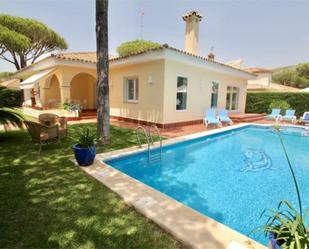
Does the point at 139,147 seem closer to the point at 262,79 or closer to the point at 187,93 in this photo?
the point at 187,93

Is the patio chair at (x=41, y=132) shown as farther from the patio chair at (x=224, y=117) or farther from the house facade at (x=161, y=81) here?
the patio chair at (x=224, y=117)

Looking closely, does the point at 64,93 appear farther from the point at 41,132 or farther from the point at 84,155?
the point at 84,155

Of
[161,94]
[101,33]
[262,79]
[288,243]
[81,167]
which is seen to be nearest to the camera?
[288,243]

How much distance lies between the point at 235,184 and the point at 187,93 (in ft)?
37.0

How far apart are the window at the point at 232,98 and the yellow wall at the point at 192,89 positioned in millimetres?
1715

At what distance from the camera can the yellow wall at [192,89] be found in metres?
15.8

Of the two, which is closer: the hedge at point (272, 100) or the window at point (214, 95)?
the window at point (214, 95)

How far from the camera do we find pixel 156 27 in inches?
1138

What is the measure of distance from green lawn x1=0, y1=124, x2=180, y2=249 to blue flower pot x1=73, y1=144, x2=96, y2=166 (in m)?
0.39

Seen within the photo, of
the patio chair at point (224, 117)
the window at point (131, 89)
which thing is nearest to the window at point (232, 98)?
the patio chair at point (224, 117)

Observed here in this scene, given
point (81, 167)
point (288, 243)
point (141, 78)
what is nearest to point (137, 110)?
point (141, 78)

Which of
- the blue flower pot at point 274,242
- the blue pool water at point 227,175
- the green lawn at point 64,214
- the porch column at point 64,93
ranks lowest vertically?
the blue pool water at point 227,175

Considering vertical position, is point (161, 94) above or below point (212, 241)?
above

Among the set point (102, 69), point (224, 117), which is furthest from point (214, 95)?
point (102, 69)
